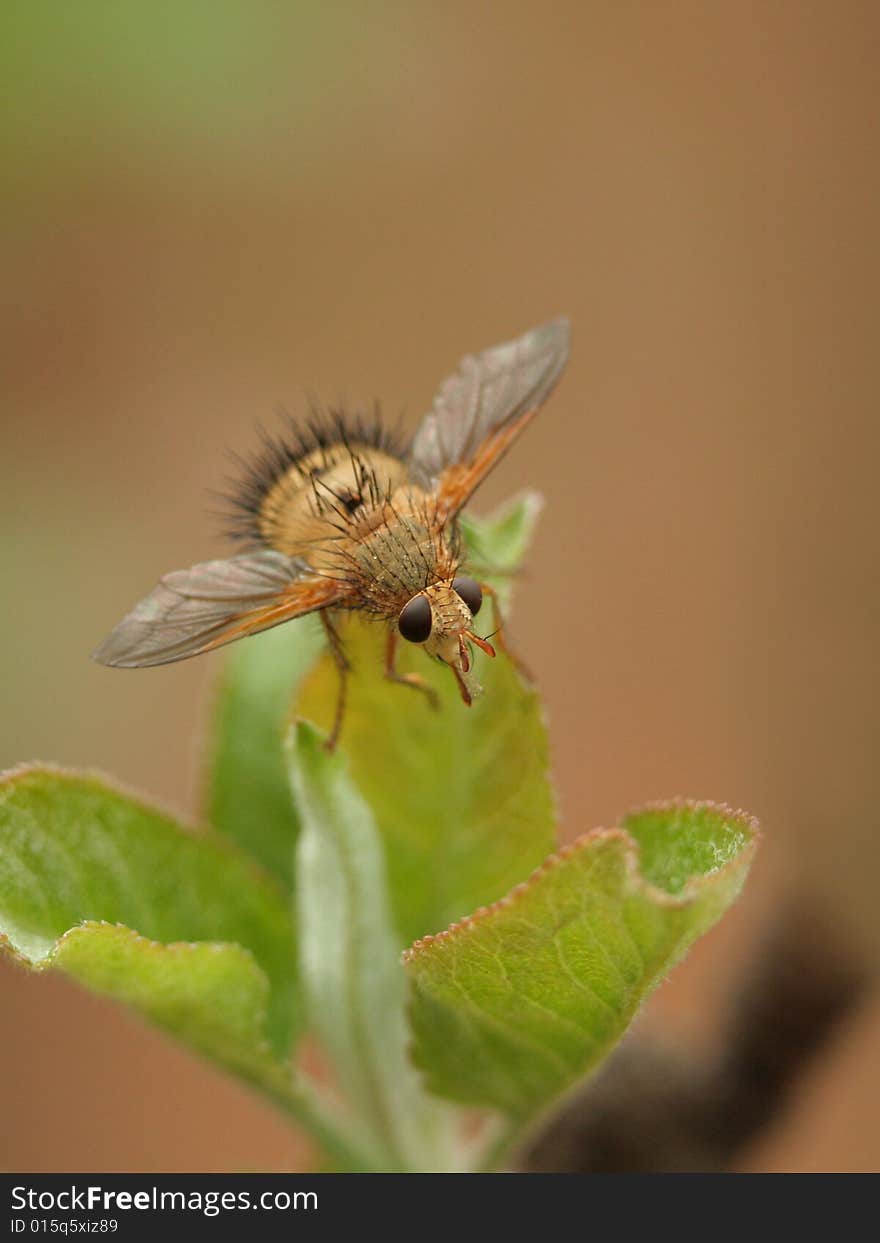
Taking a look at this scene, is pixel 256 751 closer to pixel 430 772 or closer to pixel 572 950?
pixel 430 772

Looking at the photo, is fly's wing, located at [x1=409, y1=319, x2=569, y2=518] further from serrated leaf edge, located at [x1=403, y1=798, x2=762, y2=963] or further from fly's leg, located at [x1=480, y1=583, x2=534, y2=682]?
serrated leaf edge, located at [x1=403, y1=798, x2=762, y2=963]

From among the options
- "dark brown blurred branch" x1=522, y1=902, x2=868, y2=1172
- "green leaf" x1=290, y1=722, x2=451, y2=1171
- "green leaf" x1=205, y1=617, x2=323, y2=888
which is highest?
"green leaf" x1=205, y1=617, x2=323, y2=888

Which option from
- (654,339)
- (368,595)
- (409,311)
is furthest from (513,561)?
(409,311)

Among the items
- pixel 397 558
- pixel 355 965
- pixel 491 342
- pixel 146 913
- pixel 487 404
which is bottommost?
pixel 355 965

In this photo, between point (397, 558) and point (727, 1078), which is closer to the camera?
point (397, 558)

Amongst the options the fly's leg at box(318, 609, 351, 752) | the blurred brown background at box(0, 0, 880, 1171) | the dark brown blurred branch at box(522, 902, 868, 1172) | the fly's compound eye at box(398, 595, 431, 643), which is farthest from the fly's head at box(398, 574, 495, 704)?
the blurred brown background at box(0, 0, 880, 1171)

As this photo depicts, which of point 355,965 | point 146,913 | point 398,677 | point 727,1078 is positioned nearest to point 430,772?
point 398,677

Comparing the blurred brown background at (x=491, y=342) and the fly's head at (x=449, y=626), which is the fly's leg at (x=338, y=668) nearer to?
the fly's head at (x=449, y=626)
